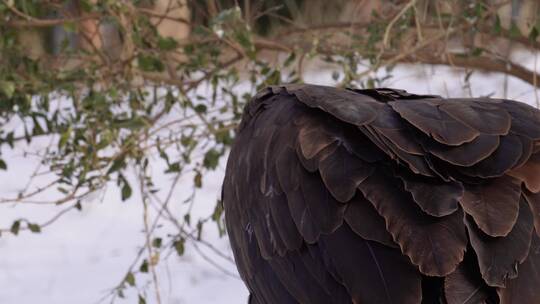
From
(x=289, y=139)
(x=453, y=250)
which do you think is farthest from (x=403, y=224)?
(x=289, y=139)

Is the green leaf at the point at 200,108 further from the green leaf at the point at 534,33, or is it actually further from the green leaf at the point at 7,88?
the green leaf at the point at 534,33

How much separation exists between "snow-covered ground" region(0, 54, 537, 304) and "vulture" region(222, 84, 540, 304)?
260 centimetres

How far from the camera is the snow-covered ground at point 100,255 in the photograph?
6.43 meters

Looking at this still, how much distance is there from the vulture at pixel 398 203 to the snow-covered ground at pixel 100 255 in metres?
2.60

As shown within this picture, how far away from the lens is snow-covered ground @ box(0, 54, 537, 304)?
643cm

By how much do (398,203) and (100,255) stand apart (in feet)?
16.0

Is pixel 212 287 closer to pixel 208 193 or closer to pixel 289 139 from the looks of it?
pixel 208 193

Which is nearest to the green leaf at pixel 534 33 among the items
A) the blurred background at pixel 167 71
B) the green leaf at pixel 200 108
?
the blurred background at pixel 167 71

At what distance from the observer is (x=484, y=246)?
2570 mm

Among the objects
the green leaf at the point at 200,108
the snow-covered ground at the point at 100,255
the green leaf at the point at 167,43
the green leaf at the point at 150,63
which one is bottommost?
the snow-covered ground at the point at 100,255

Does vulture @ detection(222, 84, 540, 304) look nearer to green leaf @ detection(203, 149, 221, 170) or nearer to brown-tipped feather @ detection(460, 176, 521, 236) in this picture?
brown-tipped feather @ detection(460, 176, 521, 236)

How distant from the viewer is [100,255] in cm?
727

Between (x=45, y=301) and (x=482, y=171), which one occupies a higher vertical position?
(x=482, y=171)

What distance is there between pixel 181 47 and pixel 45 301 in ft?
6.83
